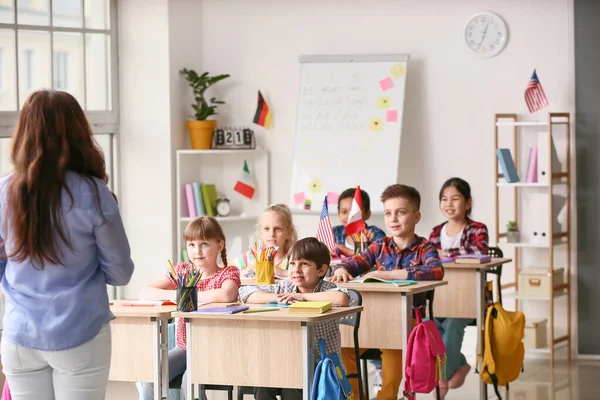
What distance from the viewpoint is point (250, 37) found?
749 centimetres

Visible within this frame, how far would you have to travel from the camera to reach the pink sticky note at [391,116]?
22.7ft

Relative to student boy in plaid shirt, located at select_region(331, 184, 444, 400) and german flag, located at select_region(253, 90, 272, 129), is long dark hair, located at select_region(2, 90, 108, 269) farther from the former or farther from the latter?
german flag, located at select_region(253, 90, 272, 129)

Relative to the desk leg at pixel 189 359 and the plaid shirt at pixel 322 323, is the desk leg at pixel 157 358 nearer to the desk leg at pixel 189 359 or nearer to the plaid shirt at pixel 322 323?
the desk leg at pixel 189 359

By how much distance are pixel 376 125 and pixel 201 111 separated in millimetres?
1290

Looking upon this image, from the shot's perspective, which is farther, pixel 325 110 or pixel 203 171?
pixel 203 171

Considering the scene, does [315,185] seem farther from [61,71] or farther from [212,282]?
[212,282]

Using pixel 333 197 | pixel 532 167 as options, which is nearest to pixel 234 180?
pixel 333 197

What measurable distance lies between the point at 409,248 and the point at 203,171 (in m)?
2.98

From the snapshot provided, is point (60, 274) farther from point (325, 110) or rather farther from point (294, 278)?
point (325, 110)

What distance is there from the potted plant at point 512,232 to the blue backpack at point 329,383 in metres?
3.25

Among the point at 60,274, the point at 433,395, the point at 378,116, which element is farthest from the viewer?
the point at 378,116

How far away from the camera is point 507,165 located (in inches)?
263

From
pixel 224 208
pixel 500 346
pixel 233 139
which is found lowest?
pixel 500 346

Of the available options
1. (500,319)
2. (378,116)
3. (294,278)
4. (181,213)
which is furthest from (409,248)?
(181,213)
